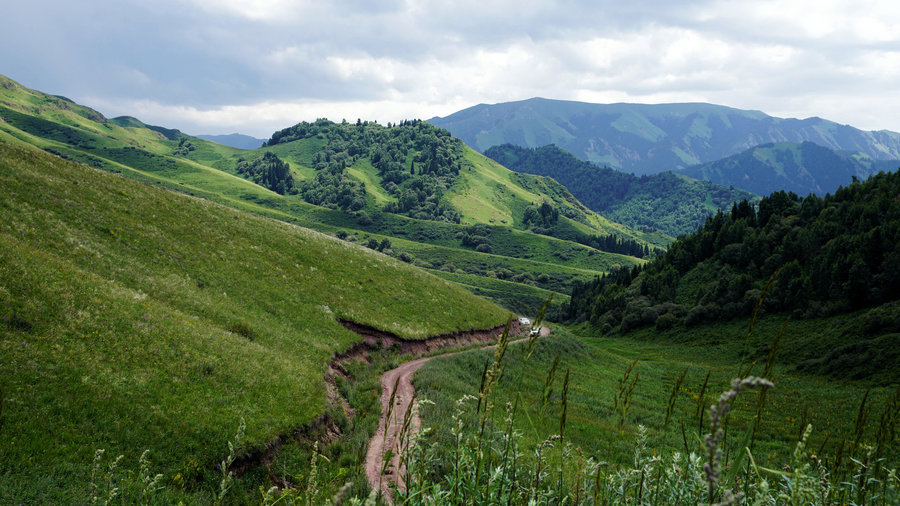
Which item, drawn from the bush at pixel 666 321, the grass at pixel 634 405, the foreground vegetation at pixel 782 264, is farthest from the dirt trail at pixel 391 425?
the bush at pixel 666 321

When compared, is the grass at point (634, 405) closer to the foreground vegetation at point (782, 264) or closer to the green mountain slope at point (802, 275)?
the green mountain slope at point (802, 275)

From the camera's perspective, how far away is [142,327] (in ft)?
64.1

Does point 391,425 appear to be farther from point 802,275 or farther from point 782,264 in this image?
point 802,275

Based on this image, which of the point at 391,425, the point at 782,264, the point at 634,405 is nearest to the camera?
the point at 391,425

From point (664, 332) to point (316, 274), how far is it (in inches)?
3218

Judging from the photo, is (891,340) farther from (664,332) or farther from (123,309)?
(123,309)

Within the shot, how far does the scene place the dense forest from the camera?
74250 millimetres

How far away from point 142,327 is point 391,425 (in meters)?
12.6

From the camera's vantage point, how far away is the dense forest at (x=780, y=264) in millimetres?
74250

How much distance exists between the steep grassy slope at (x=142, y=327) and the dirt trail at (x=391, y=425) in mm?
3610

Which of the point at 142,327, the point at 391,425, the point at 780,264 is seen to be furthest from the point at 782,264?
the point at 142,327

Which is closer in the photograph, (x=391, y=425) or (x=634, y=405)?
(x=391, y=425)

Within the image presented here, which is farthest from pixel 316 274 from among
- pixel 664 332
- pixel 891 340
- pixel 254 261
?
pixel 664 332

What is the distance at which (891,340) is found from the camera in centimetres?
5053
